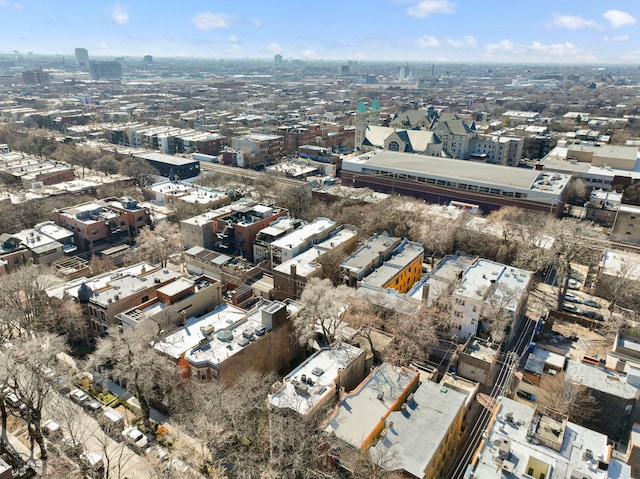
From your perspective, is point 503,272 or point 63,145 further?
point 63,145

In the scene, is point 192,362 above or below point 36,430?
above

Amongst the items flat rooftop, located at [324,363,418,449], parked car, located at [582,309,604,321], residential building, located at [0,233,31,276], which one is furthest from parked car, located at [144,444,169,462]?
parked car, located at [582,309,604,321]

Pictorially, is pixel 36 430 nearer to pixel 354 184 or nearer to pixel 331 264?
pixel 331 264

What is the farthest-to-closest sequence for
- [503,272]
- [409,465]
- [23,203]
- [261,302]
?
[23,203] < [503,272] < [261,302] < [409,465]

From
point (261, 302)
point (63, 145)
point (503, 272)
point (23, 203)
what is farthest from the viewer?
point (63, 145)

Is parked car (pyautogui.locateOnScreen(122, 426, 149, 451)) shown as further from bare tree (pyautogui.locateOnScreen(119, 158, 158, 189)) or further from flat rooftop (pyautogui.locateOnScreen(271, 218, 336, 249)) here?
bare tree (pyautogui.locateOnScreen(119, 158, 158, 189))

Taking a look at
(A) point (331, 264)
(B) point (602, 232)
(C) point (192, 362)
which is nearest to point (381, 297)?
(A) point (331, 264)
